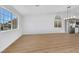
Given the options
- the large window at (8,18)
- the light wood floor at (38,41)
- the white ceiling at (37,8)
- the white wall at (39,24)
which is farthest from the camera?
the large window at (8,18)

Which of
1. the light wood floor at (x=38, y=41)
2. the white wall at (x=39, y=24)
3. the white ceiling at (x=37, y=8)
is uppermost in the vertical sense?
the white ceiling at (x=37, y=8)

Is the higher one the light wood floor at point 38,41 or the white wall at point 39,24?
the white wall at point 39,24

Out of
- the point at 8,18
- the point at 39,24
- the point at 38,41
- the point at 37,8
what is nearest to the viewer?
the point at 37,8

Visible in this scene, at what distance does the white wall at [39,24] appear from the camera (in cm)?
150

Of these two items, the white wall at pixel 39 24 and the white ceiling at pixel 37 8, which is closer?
the white ceiling at pixel 37 8

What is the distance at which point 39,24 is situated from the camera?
1.77 meters

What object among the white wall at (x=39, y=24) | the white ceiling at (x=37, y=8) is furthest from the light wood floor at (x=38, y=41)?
the white ceiling at (x=37, y=8)

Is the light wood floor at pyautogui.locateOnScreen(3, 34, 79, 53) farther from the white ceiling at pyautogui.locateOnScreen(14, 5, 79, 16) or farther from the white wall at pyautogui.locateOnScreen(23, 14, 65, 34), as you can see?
the white ceiling at pyautogui.locateOnScreen(14, 5, 79, 16)

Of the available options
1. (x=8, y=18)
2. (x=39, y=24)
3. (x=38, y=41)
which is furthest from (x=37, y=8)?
(x=38, y=41)

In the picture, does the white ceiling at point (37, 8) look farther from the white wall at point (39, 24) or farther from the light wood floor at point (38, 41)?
the light wood floor at point (38, 41)

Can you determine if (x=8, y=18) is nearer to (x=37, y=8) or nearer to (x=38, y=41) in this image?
(x=38, y=41)

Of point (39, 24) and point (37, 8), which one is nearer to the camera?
point (37, 8)
